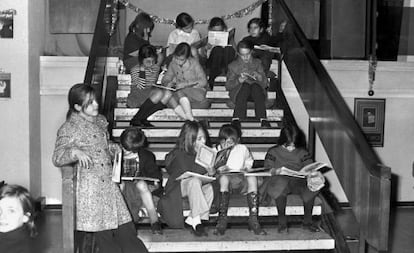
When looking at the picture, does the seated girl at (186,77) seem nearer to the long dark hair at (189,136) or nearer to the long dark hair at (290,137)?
the long dark hair at (189,136)

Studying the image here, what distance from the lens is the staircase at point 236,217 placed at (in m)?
5.64

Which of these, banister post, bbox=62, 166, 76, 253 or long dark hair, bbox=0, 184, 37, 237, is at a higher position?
long dark hair, bbox=0, 184, 37, 237

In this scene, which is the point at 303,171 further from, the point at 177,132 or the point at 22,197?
the point at 22,197

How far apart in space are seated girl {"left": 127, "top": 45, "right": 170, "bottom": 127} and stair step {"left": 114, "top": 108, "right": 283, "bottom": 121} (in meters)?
0.08

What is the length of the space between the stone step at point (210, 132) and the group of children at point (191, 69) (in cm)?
15

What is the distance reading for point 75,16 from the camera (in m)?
8.88

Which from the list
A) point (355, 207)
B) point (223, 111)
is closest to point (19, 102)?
point (223, 111)

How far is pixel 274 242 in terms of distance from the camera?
571 centimetres

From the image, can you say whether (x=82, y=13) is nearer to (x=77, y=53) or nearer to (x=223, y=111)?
(x=77, y=53)

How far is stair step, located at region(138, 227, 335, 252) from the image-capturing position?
5.62 metres

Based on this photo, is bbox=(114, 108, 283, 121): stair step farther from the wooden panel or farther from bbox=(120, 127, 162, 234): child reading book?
the wooden panel

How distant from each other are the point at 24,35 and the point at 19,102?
0.74 m

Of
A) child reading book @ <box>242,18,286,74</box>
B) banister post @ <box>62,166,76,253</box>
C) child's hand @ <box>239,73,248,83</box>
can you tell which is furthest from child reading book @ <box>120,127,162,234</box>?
child reading book @ <box>242,18,286,74</box>

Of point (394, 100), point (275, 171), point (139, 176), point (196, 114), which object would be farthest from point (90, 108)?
point (394, 100)
